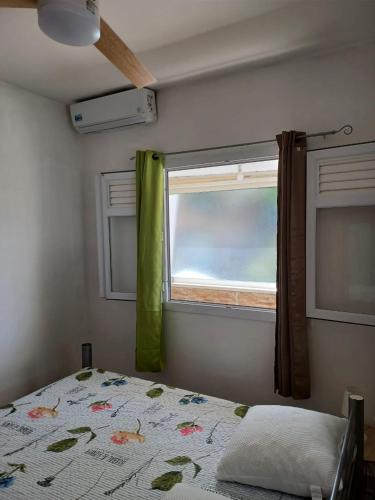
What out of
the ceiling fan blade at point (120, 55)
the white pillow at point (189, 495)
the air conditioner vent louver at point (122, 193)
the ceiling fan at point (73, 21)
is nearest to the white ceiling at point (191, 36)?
the ceiling fan blade at point (120, 55)

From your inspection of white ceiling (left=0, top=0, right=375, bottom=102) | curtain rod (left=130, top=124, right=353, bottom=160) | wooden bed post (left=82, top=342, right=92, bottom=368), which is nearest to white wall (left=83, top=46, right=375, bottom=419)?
curtain rod (left=130, top=124, right=353, bottom=160)

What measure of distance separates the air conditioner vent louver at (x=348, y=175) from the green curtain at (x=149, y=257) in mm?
1121

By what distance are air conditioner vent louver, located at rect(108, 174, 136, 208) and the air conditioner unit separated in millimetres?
431

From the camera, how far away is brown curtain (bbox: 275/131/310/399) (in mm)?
2027

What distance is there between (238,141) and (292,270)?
925mm

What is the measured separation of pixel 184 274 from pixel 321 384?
124 cm

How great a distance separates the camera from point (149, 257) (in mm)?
2541

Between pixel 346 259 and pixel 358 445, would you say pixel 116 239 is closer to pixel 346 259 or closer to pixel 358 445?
pixel 346 259

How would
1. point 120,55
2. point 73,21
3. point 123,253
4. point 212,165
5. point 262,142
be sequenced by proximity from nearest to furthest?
point 73,21 → point 120,55 → point 262,142 → point 212,165 → point 123,253

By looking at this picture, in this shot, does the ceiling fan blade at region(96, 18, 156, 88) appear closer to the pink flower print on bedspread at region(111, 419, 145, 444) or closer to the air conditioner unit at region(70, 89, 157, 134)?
the air conditioner unit at region(70, 89, 157, 134)

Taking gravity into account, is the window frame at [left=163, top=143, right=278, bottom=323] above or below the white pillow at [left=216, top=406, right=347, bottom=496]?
above

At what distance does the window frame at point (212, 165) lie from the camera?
2.26m

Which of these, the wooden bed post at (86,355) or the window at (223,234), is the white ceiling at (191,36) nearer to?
the window at (223,234)

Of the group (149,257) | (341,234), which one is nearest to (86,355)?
(149,257)
